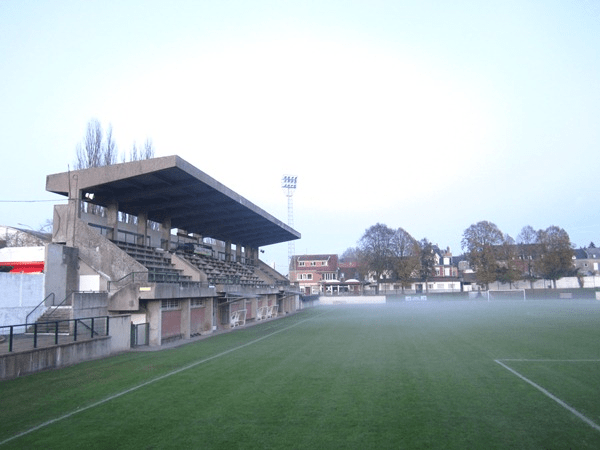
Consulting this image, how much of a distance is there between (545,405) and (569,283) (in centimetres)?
8931

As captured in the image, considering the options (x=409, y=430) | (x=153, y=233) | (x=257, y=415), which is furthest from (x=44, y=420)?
(x=153, y=233)

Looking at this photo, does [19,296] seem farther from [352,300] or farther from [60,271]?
[352,300]

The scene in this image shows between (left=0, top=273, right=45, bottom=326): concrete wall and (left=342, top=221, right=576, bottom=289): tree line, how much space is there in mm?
71199

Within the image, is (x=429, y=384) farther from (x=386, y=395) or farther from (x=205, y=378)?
(x=205, y=378)

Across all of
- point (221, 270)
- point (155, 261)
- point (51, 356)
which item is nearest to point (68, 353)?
point (51, 356)

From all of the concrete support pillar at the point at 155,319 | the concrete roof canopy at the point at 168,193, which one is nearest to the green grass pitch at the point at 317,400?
the concrete support pillar at the point at 155,319

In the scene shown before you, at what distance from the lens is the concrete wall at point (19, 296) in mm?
19562

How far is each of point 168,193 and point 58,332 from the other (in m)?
12.7

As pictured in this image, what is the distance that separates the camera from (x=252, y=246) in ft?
192

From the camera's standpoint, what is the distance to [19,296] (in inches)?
810

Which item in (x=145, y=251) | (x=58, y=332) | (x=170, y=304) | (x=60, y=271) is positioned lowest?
(x=58, y=332)

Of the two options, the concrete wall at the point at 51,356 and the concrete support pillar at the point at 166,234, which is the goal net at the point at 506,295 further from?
the concrete wall at the point at 51,356

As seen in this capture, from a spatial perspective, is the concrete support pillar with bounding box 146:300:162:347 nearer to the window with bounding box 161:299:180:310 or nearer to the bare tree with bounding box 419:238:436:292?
the window with bounding box 161:299:180:310

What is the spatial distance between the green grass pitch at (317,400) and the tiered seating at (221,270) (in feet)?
52.4
